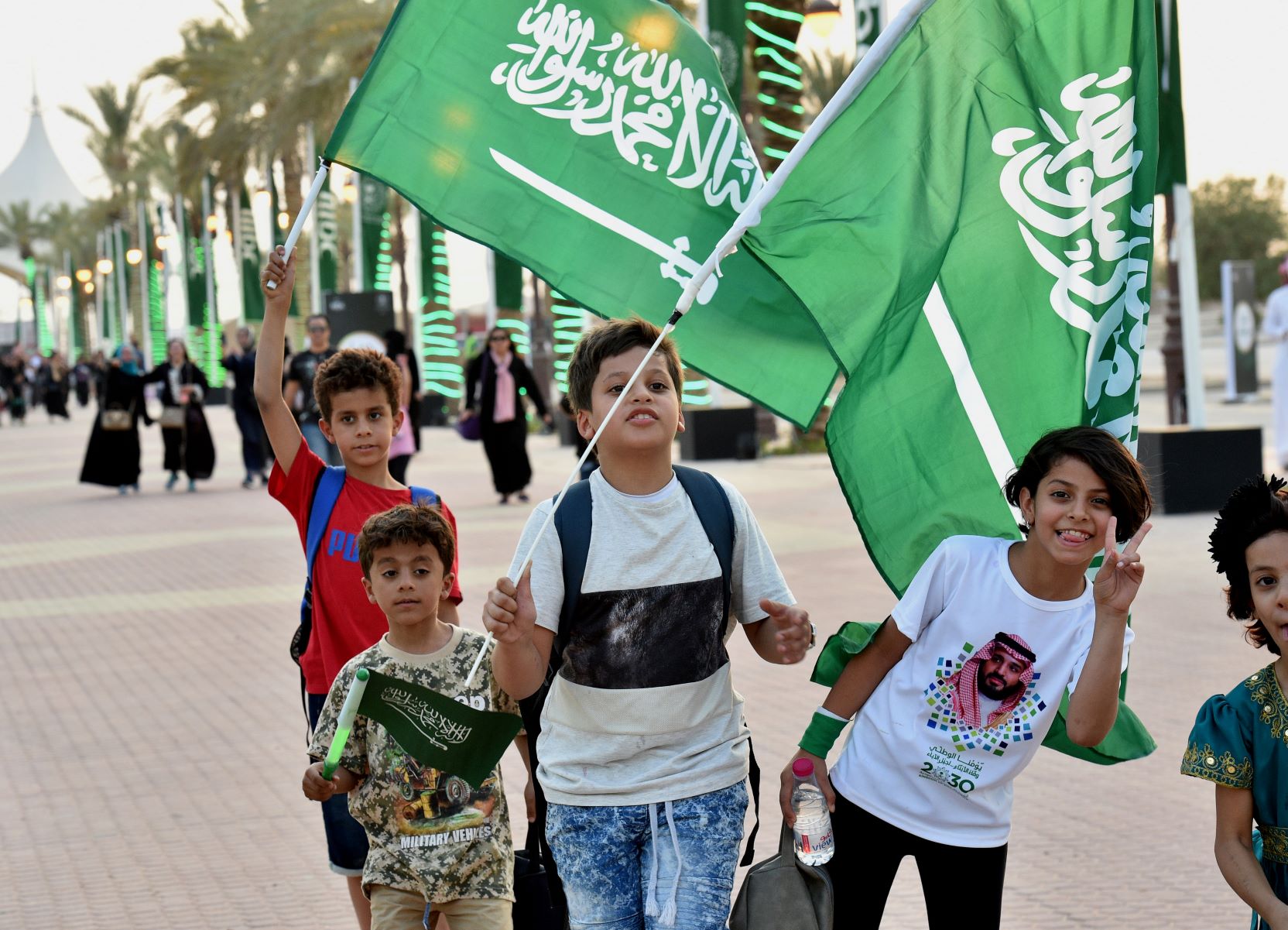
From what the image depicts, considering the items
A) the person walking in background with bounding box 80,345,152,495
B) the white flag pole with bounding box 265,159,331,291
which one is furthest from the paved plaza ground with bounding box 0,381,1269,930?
the person walking in background with bounding box 80,345,152,495

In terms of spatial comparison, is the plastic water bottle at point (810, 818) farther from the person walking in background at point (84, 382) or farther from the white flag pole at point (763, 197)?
the person walking in background at point (84, 382)

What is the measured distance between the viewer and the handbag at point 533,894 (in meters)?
3.60

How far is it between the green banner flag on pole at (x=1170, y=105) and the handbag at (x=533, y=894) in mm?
10718

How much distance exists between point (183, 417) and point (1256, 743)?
1875cm

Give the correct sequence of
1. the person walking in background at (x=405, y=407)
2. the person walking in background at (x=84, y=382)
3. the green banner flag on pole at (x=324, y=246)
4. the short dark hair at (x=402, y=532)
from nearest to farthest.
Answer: the short dark hair at (x=402, y=532) < the person walking in background at (x=405, y=407) < the green banner flag on pole at (x=324, y=246) < the person walking in background at (x=84, y=382)

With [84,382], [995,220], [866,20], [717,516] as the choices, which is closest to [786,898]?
[717,516]

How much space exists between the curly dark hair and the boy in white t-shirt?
31.0 inches

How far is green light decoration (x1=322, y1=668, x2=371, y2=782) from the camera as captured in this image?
3217 millimetres

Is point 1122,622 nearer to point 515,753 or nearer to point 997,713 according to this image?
point 997,713

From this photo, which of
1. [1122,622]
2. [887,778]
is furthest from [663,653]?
[1122,622]

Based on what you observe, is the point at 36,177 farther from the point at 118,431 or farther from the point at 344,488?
Answer: the point at 344,488

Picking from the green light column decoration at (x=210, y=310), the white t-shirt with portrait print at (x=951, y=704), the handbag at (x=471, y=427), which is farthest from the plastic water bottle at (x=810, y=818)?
the green light column decoration at (x=210, y=310)

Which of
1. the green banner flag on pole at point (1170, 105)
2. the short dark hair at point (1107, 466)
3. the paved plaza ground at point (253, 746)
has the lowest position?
the paved plaza ground at point (253, 746)

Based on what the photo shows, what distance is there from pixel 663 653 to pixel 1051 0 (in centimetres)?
172
